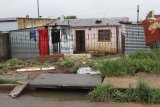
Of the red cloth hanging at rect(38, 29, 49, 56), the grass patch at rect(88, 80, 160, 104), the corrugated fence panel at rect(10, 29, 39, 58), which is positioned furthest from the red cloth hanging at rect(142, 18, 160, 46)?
the corrugated fence panel at rect(10, 29, 39, 58)

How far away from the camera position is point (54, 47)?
20516 mm

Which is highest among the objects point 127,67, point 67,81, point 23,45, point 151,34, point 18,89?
point 151,34

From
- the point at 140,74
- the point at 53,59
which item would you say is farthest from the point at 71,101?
the point at 53,59

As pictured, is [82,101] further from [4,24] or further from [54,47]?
[4,24]

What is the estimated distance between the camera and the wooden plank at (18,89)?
8648 mm

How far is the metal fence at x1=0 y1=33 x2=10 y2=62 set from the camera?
60.4 feet

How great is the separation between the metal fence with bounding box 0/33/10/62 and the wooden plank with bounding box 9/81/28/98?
354 inches

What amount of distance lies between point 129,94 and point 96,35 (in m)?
18.4

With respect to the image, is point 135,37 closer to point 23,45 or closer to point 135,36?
point 135,36

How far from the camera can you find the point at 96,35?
26.3 meters

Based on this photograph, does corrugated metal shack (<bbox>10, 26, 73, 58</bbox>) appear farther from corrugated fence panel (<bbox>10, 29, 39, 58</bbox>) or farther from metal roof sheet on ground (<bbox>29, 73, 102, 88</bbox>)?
metal roof sheet on ground (<bbox>29, 73, 102, 88</bbox>)

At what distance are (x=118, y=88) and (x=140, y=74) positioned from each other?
1634 millimetres

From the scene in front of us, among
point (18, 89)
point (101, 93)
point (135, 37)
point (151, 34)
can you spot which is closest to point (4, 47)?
point (135, 37)

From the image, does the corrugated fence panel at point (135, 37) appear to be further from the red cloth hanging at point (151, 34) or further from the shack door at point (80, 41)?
the shack door at point (80, 41)
